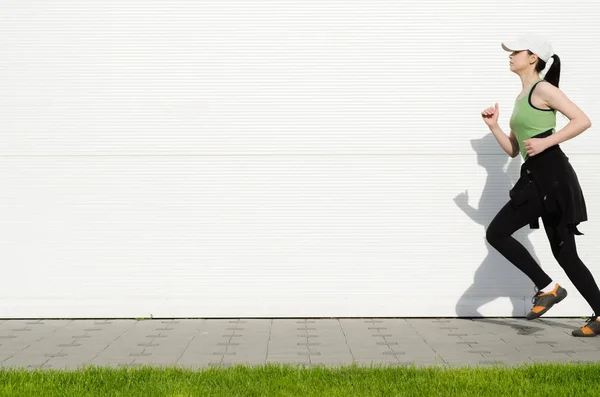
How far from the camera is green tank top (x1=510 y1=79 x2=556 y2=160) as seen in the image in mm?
6305

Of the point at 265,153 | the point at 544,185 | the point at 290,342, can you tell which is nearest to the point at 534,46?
the point at 544,185

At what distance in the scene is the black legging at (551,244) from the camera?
6.32 metres

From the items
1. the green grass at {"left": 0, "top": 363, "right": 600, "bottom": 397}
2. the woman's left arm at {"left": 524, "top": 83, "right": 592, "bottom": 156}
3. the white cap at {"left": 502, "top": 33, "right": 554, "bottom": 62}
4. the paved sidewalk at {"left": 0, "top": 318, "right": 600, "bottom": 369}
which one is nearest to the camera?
the green grass at {"left": 0, "top": 363, "right": 600, "bottom": 397}

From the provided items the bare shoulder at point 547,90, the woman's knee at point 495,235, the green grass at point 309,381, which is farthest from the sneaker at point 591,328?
the bare shoulder at point 547,90

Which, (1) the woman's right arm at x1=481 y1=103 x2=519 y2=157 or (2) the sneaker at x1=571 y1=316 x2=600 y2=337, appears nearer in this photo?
(2) the sneaker at x1=571 y1=316 x2=600 y2=337

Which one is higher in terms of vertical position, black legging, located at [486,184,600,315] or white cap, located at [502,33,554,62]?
white cap, located at [502,33,554,62]

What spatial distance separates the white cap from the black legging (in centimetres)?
103

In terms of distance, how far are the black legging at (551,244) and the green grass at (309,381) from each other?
1289 mm

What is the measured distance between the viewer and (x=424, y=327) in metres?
7.01

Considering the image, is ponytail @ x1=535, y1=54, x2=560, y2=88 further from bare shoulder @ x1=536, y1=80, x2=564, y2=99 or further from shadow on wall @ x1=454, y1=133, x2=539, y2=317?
shadow on wall @ x1=454, y1=133, x2=539, y2=317

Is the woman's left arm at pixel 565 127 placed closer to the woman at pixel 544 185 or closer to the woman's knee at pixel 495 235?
the woman at pixel 544 185

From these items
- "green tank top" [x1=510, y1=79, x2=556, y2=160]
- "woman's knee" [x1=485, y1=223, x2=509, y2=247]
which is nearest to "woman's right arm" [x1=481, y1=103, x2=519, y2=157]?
"green tank top" [x1=510, y1=79, x2=556, y2=160]

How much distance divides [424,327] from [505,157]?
1.64 meters

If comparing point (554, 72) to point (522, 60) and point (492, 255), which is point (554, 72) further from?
point (492, 255)
